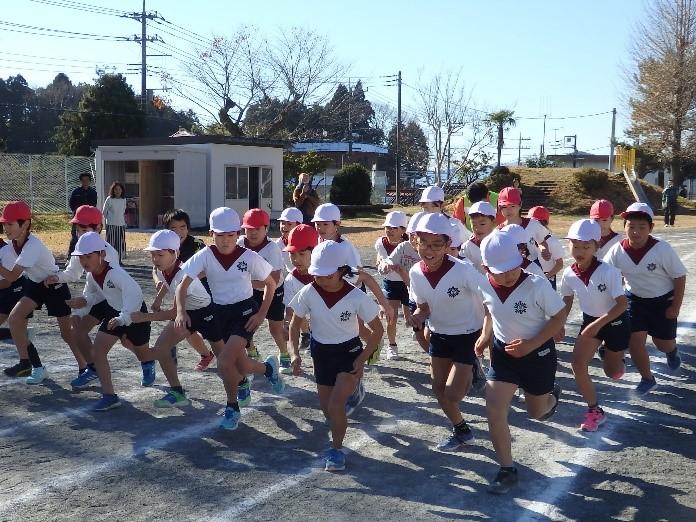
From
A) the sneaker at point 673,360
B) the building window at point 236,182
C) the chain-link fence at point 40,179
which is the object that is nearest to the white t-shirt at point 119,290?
the sneaker at point 673,360

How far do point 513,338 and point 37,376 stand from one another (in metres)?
4.67

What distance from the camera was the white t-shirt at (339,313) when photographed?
17.7 ft

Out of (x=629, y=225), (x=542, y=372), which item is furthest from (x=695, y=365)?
(x=542, y=372)

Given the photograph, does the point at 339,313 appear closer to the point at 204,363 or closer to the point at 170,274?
the point at 170,274

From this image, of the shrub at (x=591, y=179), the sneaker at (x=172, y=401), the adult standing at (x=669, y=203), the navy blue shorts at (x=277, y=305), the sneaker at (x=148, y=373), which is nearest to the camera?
the sneaker at (x=172, y=401)

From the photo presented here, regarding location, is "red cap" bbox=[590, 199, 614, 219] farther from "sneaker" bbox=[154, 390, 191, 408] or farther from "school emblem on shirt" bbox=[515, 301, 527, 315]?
"sneaker" bbox=[154, 390, 191, 408]

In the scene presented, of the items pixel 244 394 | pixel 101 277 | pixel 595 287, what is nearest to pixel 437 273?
pixel 595 287

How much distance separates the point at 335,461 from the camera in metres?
5.14

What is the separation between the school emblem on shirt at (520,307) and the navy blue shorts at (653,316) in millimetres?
2505

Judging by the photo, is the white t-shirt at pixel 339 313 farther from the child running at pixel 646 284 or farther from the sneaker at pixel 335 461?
the child running at pixel 646 284

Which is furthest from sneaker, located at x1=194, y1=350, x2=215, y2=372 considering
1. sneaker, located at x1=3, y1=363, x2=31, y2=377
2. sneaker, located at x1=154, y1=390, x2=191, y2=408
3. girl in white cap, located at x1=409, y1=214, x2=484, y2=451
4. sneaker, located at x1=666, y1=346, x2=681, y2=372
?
sneaker, located at x1=666, y1=346, x2=681, y2=372

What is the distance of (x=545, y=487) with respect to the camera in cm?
488

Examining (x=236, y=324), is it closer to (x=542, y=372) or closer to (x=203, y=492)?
(x=203, y=492)

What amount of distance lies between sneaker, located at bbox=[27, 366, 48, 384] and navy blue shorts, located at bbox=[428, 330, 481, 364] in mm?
3942
